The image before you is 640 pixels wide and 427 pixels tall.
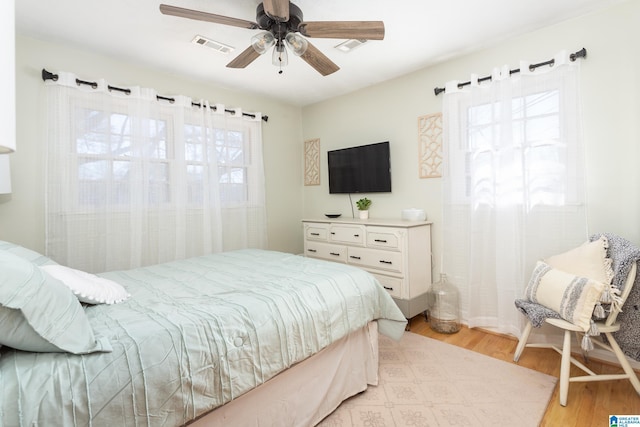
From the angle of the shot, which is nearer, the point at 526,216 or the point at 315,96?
the point at 526,216

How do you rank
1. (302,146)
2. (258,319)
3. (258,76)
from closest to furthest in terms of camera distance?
(258,319)
(258,76)
(302,146)

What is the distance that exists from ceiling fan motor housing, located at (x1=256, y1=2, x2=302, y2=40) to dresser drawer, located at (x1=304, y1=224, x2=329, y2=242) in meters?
2.08

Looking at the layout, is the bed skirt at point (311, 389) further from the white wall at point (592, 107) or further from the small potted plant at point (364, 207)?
the small potted plant at point (364, 207)

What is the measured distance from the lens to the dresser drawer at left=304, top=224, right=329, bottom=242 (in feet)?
11.8

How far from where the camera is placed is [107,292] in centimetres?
150

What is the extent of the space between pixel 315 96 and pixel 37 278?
373 centimetres

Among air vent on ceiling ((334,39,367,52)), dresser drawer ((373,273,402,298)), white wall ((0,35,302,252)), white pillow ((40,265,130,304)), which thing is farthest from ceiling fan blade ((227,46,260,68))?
dresser drawer ((373,273,402,298))

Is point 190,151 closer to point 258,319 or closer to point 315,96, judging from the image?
point 315,96

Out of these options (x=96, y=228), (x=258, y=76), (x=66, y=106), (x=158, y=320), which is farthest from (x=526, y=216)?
(x=66, y=106)

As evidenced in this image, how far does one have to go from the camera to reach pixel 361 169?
378 centimetres

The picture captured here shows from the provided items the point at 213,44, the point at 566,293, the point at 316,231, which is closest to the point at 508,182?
the point at 566,293

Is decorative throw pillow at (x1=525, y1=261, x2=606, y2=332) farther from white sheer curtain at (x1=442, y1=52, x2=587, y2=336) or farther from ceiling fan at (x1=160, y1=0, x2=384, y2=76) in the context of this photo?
ceiling fan at (x1=160, y1=0, x2=384, y2=76)

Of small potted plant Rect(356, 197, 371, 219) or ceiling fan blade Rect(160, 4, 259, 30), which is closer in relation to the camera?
ceiling fan blade Rect(160, 4, 259, 30)

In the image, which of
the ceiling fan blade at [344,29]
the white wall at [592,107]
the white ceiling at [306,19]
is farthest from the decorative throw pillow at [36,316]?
the white wall at [592,107]
